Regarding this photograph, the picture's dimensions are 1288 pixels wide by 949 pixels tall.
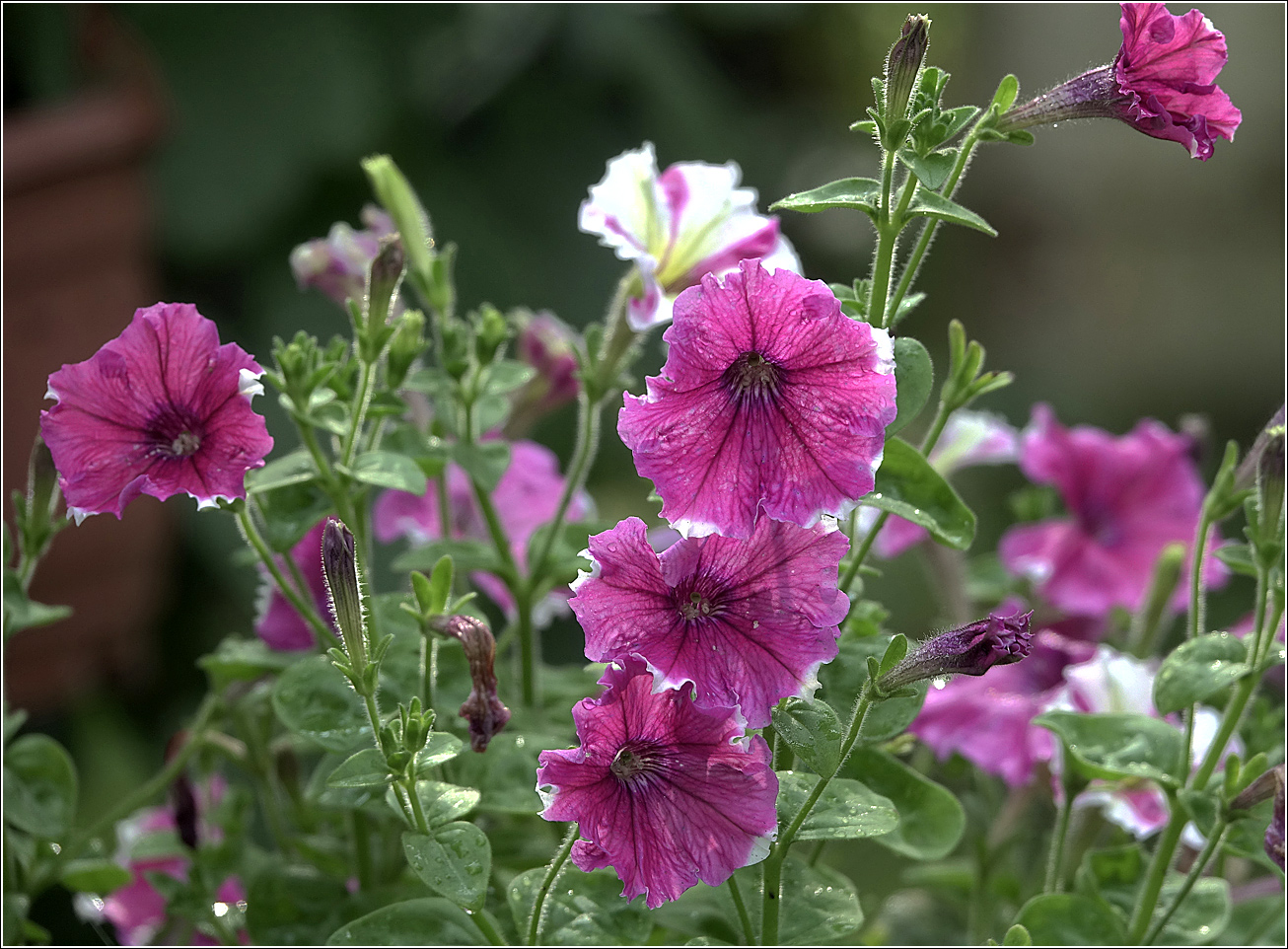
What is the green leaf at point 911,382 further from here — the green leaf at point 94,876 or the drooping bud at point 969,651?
the green leaf at point 94,876

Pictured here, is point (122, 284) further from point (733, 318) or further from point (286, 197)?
point (733, 318)

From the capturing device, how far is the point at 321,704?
0.47 meters

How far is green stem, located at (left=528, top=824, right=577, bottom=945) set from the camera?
1.29ft

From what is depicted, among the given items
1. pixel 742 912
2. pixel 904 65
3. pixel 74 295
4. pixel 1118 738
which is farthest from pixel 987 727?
pixel 74 295

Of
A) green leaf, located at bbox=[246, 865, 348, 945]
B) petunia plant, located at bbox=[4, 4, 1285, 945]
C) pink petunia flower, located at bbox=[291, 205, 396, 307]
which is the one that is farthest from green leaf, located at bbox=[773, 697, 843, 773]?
pink petunia flower, located at bbox=[291, 205, 396, 307]

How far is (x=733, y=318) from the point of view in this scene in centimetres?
37

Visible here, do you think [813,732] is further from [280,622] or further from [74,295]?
[74,295]

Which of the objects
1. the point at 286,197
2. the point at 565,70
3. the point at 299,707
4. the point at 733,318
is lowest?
the point at 299,707

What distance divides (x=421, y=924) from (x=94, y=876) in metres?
0.18

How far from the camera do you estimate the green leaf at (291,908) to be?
499 mm

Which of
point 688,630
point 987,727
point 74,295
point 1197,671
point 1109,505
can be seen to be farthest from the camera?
point 74,295

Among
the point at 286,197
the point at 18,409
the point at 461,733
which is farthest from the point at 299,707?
the point at 286,197

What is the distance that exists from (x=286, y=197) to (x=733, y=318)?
1.13 metres

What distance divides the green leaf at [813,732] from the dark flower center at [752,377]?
0.08 m
